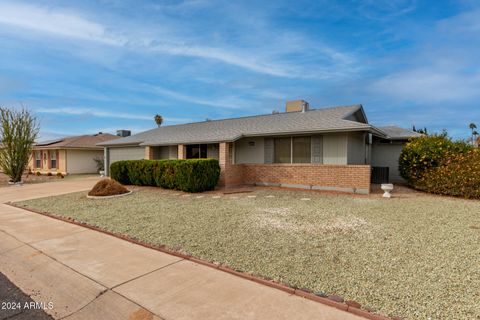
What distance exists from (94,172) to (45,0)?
69.7 ft

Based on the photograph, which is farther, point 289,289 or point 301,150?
point 301,150

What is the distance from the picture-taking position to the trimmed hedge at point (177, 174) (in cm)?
1127

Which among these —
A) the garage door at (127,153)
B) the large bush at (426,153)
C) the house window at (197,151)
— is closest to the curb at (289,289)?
the house window at (197,151)

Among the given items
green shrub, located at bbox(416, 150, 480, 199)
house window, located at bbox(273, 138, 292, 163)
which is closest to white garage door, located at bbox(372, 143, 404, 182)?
green shrub, located at bbox(416, 150, 480, 199)

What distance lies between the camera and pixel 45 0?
7.67 meters

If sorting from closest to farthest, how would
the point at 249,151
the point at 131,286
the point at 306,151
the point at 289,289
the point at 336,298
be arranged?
the point at 336,298 < the point at 289,289 < the point at 131,286 < the point at 306,151 < the point at 249,151

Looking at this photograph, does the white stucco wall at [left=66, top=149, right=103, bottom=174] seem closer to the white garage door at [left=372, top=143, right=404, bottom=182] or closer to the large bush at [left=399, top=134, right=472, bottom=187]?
the white garage door at [left=372, top=143, right=404, bottom=182]

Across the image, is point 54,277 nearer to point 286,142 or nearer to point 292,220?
point 292,220

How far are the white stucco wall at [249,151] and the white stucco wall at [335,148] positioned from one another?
10.9 ft

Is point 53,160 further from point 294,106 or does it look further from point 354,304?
point 354,304

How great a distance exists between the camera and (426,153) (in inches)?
424

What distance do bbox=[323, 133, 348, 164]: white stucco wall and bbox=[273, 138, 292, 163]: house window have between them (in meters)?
1.76

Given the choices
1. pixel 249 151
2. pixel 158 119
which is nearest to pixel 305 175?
pixel 249 151

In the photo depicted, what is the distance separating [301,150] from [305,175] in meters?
1.39
